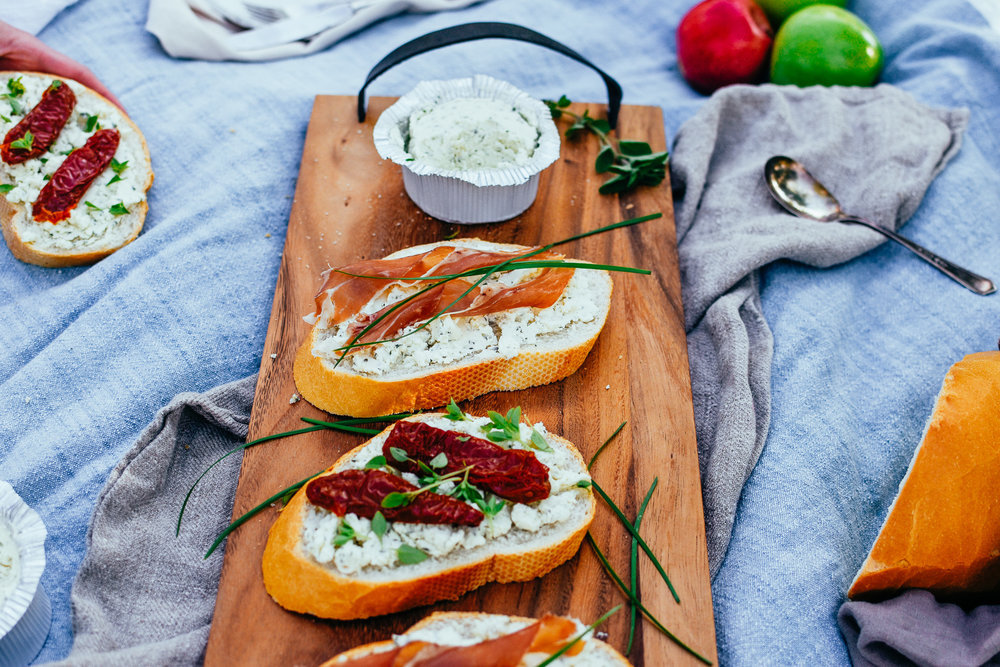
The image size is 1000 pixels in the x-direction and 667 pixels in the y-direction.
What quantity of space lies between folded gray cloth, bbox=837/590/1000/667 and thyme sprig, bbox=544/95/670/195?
6.45ft

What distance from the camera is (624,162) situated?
12.0ft

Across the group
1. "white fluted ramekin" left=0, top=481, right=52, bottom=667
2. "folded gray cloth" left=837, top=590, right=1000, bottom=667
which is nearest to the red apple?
"folded gray cloth" left=837, top=590, right=1000, bottom=667

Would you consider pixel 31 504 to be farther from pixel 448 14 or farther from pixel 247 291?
pixel 448 14

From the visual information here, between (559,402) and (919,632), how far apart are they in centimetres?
132

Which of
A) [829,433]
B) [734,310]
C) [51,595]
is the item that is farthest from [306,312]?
[829,433]

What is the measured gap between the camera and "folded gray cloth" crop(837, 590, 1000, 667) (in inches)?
89.9

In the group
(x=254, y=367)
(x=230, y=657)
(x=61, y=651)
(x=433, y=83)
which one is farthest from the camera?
(x=433, y=83)

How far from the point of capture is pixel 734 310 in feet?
10.3

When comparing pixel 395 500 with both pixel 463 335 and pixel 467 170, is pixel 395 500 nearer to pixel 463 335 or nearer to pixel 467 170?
pixel 463 335

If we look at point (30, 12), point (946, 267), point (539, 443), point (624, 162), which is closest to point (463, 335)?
point (539, 443)

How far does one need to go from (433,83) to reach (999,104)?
2.82m

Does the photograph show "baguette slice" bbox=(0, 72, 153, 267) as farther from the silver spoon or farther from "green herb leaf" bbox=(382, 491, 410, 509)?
the silver spoon

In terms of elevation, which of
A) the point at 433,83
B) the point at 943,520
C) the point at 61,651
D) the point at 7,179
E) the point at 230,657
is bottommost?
the point at 61,651

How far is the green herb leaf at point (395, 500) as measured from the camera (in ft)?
7.06
